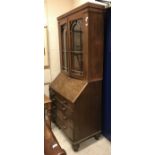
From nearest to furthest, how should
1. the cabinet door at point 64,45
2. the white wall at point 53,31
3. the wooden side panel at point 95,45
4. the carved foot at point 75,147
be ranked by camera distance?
the wooden side panel at point 95,45 < the carved foot at point 75,147 < the cabinet door at point 64,45 < the white wall at point 53,31

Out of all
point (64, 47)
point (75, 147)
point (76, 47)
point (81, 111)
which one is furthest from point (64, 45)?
point (75, 147)

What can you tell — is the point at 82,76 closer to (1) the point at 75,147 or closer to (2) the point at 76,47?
(2) the point at 76,47

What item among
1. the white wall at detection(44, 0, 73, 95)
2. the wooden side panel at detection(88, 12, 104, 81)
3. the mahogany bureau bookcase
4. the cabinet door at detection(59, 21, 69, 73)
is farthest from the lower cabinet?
the white wall at detection(44, 0, 73, 95)

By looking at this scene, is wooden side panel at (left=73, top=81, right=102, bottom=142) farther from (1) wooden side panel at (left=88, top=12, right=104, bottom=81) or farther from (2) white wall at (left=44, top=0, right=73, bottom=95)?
(2) white wall at (left=44, top=0, right=73, bottom=95)

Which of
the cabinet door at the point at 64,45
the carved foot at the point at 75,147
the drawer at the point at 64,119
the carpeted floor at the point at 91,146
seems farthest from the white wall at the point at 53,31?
the carved foot at the point at 75,147

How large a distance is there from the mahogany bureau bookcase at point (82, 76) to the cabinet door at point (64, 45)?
0.09 feet

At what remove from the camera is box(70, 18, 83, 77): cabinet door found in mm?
2268

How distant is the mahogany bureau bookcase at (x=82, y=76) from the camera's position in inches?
82.4

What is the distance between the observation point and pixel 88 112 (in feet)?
7.43

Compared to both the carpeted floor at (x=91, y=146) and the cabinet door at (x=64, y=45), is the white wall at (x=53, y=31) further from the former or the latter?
the carpeted floor at (x=91, y=146)
